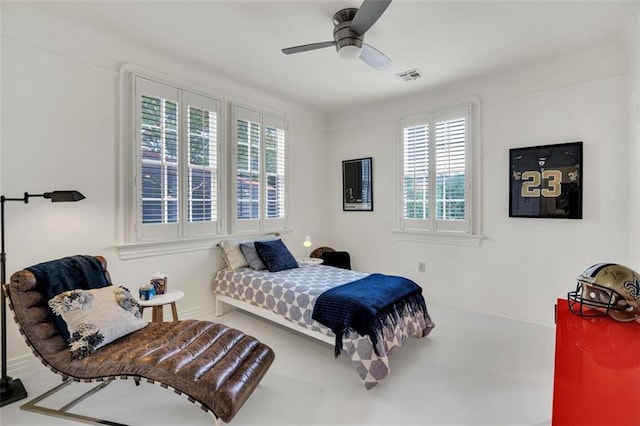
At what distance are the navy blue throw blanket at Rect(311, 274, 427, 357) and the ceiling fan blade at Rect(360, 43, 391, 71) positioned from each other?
1.95 meters

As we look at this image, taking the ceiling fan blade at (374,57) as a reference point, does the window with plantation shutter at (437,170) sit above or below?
below

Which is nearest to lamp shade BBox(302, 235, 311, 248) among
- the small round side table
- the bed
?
the bed

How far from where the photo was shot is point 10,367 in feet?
7.69

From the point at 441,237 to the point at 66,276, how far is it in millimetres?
3791

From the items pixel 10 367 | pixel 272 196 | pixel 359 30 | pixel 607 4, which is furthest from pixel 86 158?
pixel 607 4

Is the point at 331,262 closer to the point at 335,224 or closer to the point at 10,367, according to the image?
the point at 335,224

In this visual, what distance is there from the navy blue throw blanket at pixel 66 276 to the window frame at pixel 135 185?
0.60 m

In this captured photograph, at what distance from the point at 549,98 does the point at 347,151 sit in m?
2.60

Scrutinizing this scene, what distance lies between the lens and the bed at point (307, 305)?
2.26 m

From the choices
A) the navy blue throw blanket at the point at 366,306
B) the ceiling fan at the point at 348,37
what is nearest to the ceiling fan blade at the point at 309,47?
the ceiling fan at the point at 348,37

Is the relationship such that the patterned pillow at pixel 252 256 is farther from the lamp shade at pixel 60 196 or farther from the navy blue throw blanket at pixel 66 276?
the lamp shade at pixel 60 196

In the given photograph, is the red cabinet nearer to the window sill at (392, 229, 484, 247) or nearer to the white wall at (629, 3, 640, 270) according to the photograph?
the white wall at (629, 3, 640, 270)

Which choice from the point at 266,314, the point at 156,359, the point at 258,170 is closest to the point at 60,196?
the point at 156,359

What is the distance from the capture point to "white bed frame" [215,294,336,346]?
8.53 feet
